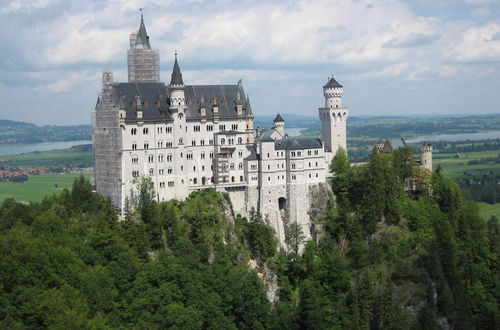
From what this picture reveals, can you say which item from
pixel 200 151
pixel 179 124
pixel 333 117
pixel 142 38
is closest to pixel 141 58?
pixel 142 38

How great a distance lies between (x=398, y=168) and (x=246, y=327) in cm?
3531

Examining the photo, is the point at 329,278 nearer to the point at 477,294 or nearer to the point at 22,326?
the point at 477,294

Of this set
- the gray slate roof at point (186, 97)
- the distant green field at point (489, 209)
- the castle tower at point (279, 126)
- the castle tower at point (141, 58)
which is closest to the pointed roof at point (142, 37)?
the castle tower at point (141, 58)

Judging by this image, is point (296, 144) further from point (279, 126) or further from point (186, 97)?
point (186, 97)

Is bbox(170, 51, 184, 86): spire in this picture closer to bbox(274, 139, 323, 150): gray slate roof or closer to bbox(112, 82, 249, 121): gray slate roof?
bbox(112, 82, 249, 121): gray slate roof

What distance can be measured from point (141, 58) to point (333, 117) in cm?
2939

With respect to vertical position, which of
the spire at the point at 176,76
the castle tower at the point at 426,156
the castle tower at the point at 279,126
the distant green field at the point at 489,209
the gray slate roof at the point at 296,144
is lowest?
the distant green field at the point at 489,209

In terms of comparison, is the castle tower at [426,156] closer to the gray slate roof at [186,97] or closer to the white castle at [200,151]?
the white castle at [200,151]

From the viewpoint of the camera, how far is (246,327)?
289ft

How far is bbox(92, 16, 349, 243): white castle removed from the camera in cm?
9606

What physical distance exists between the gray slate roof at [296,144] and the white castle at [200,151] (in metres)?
0.14

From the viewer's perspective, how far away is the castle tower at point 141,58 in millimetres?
109812

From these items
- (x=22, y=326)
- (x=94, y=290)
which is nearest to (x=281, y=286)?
(x=94, y=290)

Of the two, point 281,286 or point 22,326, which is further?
point 281,286
